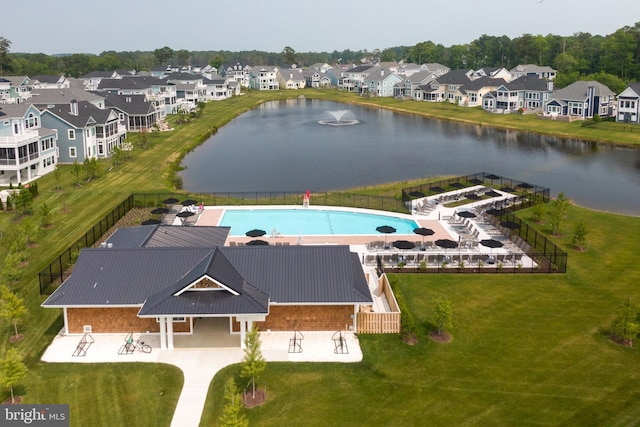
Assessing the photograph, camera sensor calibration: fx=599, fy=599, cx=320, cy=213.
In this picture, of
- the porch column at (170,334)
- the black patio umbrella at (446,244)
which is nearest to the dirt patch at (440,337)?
the black patio umbrella at (446,244)

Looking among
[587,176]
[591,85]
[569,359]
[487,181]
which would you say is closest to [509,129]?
[591,85]

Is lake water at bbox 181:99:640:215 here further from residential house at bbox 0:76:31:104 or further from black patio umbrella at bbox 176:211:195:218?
residential house at bbox 0:76:31:104

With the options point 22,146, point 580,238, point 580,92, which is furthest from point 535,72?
point 22,146

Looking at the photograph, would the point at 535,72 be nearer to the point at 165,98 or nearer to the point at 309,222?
the point at 165,98

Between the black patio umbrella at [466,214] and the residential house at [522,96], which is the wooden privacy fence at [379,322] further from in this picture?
the residential house at [522,96]

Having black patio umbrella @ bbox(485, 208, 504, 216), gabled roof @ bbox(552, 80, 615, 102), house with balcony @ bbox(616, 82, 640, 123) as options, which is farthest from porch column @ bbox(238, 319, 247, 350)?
gabled roof @ bbox(552, 80, 615, 102)

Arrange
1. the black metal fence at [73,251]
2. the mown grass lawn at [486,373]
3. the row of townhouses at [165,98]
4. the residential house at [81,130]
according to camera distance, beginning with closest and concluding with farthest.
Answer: the mown grass lawn at [486,373] → the black metal fence at [73,251] → the row of townhouses at [165,98] → the residential house at [81,130]
